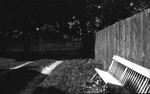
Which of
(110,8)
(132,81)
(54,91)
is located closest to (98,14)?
(110,8)

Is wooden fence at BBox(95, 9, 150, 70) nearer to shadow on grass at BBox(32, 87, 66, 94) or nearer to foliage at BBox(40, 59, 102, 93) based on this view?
foliage at BBox(40, 59, 102, 93)

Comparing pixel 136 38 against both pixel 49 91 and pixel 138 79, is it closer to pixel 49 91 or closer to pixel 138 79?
pixel 138 79

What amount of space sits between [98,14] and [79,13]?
3.76 meters

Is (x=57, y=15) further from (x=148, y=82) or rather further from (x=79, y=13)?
(x=148, y=82)

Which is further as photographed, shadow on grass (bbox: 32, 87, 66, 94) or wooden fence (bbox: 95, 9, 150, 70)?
shadow on grass (bbox: 32, 87, 66, 94)

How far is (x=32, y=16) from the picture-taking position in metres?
25.7

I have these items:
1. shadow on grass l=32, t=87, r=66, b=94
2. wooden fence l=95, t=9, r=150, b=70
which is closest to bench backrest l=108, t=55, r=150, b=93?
wooden fence l=95, t=9, r=150, b=70

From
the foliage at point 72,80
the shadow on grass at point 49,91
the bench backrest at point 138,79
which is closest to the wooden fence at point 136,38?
the bench backrest at point 138,79

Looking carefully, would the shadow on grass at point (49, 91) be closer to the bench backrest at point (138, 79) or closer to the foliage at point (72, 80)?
the foliage at point (72, 80)

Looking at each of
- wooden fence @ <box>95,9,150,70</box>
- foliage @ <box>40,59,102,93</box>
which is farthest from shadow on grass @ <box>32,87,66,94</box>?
wooden fence @ <box>95,9,150,70</box>

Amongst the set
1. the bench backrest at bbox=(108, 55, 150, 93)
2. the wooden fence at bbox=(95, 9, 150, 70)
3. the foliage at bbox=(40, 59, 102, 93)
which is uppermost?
the wooden fence at bbox=(95, 9, 150, 70)

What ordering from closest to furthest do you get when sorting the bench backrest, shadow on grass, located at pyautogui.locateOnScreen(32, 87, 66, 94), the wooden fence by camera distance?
the bench backrest, the wooden fence, shadow on grass, located at pyautogui.locateOnScreen(32, 87, 66, 94)

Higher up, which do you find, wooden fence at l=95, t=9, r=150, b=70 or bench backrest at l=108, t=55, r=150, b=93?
wooden fence at l=95, t=9, r=150, b=70

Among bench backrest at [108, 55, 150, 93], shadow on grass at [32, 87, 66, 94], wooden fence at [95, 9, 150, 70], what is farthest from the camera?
shadow on grass at [32, 87, 66, 94]
